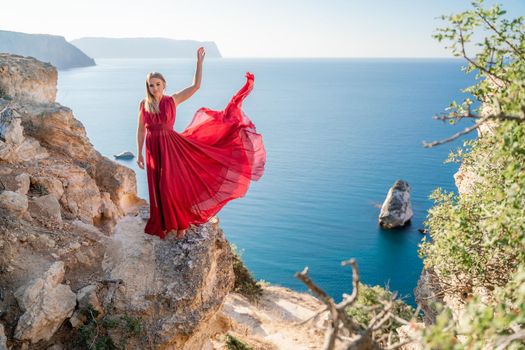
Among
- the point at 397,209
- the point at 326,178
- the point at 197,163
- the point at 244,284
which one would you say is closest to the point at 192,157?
the point at 197,163

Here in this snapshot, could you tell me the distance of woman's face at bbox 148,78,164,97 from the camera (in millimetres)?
6605

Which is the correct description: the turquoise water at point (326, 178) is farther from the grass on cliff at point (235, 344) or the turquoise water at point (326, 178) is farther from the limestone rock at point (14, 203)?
the limestone rock at point (14, 203)

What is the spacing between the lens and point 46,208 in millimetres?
6965

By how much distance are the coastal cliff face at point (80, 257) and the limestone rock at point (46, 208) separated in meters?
0.01

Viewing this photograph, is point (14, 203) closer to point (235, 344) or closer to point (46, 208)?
point (46, 208)

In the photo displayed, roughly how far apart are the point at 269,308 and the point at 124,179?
1139cm

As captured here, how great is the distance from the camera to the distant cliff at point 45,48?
132 meters

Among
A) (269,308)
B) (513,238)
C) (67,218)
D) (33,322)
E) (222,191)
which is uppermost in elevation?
(513,238)

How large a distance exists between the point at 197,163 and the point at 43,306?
3.02 m

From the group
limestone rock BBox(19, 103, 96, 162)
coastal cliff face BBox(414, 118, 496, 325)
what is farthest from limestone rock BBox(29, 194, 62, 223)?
coastal cliff face BBox(414, 118, 496, 325)

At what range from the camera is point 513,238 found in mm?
4008

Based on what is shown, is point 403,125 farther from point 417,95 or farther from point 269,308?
point 269,308

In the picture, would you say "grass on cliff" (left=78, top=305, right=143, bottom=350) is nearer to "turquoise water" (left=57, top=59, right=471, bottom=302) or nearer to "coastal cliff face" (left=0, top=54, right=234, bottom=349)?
"coastal cliff face" (left=0, top=54, right=234, bottom=349)

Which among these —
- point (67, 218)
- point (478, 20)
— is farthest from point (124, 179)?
point (478, 20)
